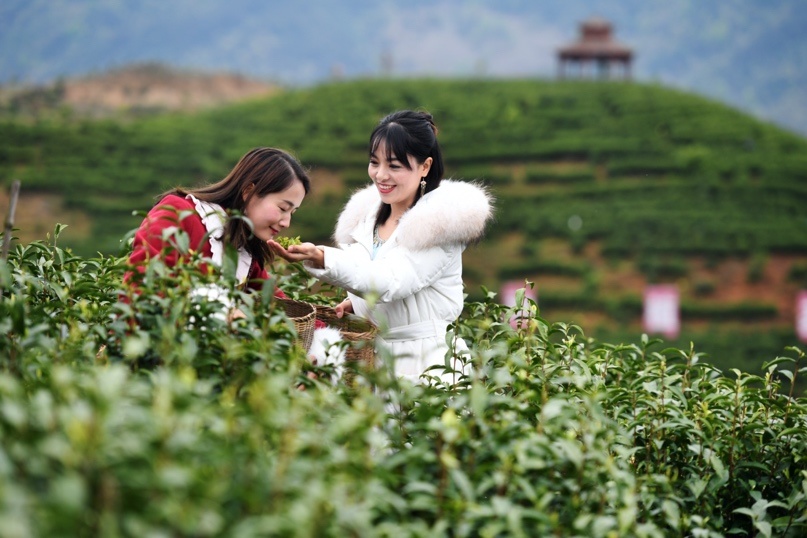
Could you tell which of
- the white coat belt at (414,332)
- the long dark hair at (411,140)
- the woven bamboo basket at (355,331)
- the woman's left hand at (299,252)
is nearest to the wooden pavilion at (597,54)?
the long dark hair at (411,140)

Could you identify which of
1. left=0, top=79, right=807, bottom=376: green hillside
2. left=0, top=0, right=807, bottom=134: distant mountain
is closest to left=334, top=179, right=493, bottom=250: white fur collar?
left=0, top=79, right=807, bottom=376: green hillside

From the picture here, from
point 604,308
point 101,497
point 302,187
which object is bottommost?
point 101,497

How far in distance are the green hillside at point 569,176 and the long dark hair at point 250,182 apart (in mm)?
16402

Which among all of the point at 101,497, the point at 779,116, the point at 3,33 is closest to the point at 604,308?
the point at 101,497

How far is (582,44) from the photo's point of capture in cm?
3134

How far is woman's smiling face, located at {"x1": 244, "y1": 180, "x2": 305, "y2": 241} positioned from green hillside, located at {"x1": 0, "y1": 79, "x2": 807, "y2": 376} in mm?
16405

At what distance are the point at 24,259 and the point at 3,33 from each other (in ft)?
171

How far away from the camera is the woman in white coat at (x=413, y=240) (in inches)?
103

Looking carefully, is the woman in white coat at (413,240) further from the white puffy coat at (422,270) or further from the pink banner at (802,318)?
the pink banner at (802,318)

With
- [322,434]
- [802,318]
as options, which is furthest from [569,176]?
[322,434]

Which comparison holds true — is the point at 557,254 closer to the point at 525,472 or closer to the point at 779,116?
the point at 525,472

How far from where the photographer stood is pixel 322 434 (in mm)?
1540

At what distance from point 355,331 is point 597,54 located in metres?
29.8

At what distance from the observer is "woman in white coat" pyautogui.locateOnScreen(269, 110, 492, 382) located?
2.61 metres
